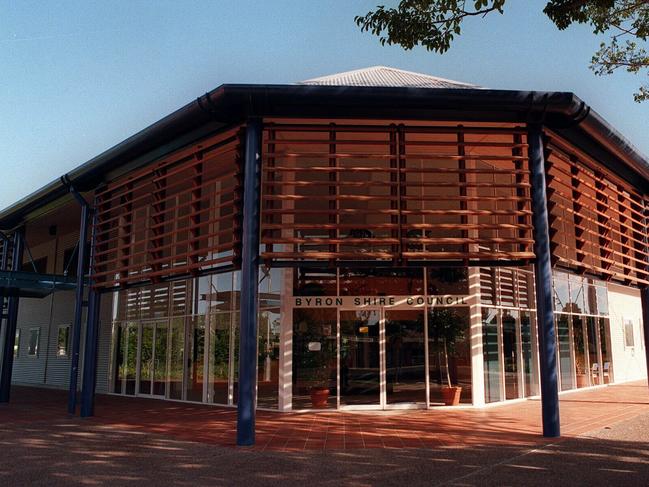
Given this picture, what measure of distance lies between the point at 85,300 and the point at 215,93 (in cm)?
664

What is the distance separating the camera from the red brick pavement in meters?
9.36

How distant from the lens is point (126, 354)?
18.3 metres

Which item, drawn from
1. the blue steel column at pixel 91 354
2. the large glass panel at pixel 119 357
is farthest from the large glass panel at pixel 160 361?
the blue steel column at pixel 91 354

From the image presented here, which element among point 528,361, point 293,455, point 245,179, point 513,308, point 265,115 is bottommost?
point 293,455

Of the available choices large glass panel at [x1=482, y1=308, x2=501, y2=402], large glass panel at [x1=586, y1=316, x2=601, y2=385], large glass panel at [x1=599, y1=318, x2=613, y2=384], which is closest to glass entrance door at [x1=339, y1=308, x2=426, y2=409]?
large glass panel at [x1=482, y1=308, x2=501, y2=402]

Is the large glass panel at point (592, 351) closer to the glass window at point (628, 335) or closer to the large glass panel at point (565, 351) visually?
the large glass panel at point (565, 351)

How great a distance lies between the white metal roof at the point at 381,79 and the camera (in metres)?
12.2

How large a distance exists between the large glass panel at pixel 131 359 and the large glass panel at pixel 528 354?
11.3 meters

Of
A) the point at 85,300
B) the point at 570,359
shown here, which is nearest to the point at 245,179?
the point at 85,300

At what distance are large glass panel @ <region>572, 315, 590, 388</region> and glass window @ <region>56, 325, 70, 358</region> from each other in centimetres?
1801

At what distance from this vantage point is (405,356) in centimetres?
1346

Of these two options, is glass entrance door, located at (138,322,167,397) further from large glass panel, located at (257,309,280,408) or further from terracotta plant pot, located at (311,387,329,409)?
terracotta plant pot, located at (311,387,329,409)

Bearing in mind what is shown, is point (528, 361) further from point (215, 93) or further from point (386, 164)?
point (215, 93)

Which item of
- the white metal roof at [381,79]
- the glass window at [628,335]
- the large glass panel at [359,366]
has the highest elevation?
the white metal roof at [381,79]
